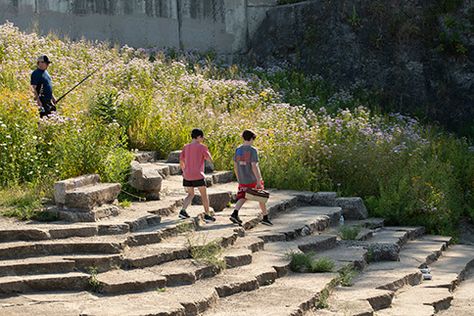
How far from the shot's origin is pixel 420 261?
41.5 ft

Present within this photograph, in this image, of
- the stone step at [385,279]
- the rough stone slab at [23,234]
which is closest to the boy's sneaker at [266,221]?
the stone step at [385,279]

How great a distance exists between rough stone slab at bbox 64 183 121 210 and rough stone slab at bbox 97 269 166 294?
4.87ft

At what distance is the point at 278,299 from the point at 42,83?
20.0 ft

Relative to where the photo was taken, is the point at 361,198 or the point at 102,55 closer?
the point at 361,198

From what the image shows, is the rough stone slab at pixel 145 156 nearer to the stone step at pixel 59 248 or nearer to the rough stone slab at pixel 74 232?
the rough stone slab at pixel 74 232

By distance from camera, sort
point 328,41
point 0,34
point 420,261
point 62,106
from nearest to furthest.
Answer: point 420,261, point 62,106, point 0,34, point 328,41

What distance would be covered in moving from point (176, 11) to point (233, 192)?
9.26 m

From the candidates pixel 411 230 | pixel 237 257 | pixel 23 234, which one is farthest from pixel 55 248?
pixel 411 230

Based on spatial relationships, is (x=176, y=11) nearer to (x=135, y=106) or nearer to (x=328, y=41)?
(x=328, y=41)

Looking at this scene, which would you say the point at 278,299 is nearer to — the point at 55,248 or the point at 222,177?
the point at 55,248

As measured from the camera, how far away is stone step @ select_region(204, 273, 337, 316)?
942 cm

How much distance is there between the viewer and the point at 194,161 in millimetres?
12492

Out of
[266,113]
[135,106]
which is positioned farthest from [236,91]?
[135,106]

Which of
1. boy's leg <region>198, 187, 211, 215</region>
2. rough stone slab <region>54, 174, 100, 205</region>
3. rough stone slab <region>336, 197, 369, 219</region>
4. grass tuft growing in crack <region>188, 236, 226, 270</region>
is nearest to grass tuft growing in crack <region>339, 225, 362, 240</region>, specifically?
rough stone slab <region>336, 197, 369, 219</region>
